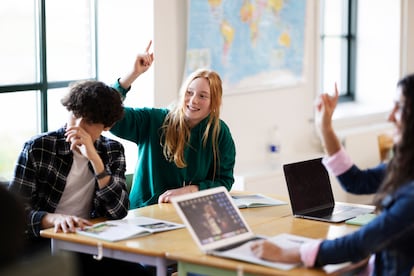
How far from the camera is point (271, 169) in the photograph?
18.7ft

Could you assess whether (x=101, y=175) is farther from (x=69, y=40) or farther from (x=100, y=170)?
(x=69, y=40)

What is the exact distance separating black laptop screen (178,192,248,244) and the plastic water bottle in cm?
286

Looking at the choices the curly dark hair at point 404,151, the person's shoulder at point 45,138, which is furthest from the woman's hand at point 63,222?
the curly dark hair at point 404,151

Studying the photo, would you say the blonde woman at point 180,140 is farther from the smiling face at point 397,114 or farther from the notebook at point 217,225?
the smiling face at point 397,114

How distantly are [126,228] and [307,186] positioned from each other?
2.75ft

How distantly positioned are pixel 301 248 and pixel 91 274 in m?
1.08

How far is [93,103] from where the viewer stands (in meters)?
3.24

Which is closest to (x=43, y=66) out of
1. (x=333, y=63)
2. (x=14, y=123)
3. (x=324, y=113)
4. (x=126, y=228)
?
(x=14, y=123)

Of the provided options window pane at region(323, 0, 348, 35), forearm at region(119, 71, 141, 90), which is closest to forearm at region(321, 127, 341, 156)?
forearm at region(119, 71, 141, 90)

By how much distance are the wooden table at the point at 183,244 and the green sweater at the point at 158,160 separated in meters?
0.39

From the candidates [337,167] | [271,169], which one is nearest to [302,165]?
[337,167]

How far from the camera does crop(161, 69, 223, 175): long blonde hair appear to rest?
3.84 m

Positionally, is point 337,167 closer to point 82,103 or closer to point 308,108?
point 82,103

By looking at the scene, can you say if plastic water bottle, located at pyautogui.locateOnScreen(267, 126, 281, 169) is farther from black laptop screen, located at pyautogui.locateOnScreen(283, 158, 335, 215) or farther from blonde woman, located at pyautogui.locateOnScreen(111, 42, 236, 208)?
black laptop screen, located at pyautogui.locateOnScreen(283, 158, 335, 215)
